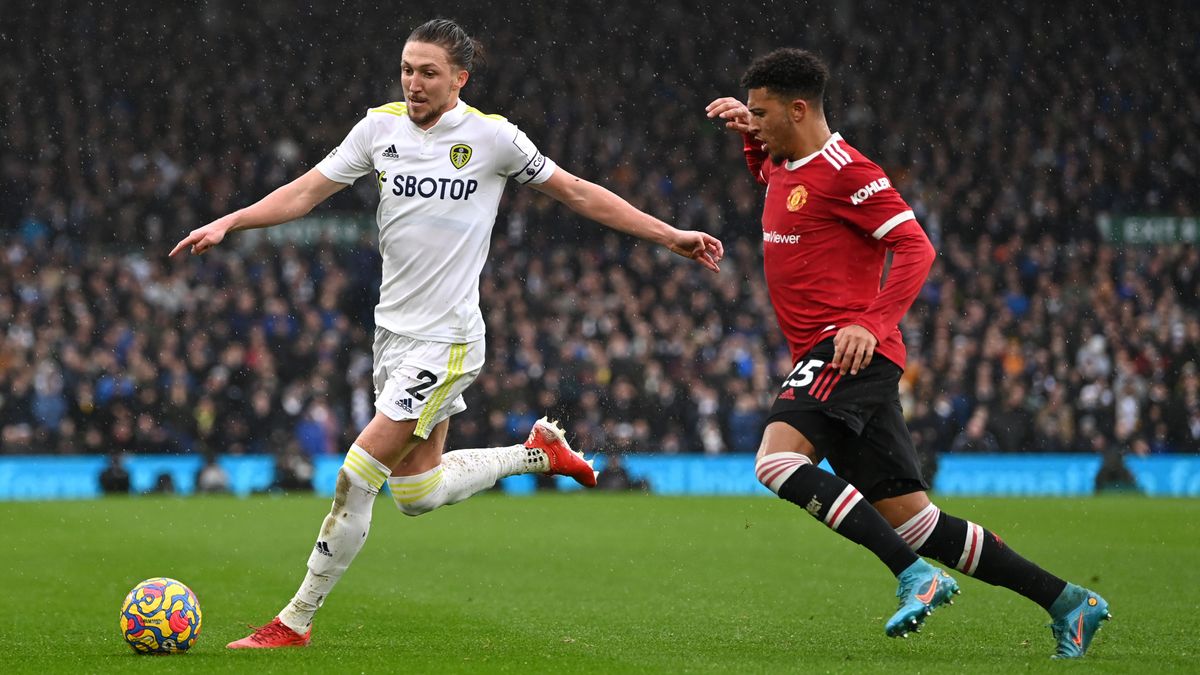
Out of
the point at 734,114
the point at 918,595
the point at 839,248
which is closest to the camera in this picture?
the point at 918,595

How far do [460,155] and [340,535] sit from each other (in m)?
1.72

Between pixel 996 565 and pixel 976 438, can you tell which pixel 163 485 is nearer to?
pixel 976 438

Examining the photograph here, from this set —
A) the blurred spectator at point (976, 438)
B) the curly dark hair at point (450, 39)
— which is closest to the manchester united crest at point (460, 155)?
the curly dark hair at point (450, 39)

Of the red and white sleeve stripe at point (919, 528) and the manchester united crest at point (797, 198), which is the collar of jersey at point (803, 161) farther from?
the red and white sleeve stripe at point (919, 528)

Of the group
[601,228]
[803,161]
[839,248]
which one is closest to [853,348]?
[839,248]

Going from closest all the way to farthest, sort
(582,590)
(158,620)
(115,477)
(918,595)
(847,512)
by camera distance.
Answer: (918,595) < (847,512) < (158,620) < (582,590) < (115,477)

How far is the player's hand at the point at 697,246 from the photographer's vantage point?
6.73 m

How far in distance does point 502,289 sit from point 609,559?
12.5 metres

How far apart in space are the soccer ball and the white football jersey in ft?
4.79

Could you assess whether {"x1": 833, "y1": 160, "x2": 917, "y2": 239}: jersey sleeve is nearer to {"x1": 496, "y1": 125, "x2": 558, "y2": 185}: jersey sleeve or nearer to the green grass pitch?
{"x1": 496, "y1": 125, "x2": 558, "y2": 185}: jersey sleeve

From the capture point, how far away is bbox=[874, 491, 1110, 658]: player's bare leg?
6.25 meters

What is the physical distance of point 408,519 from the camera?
652 inches

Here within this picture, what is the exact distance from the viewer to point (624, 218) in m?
6.87

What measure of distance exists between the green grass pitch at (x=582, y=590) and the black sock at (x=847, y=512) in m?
0.47
